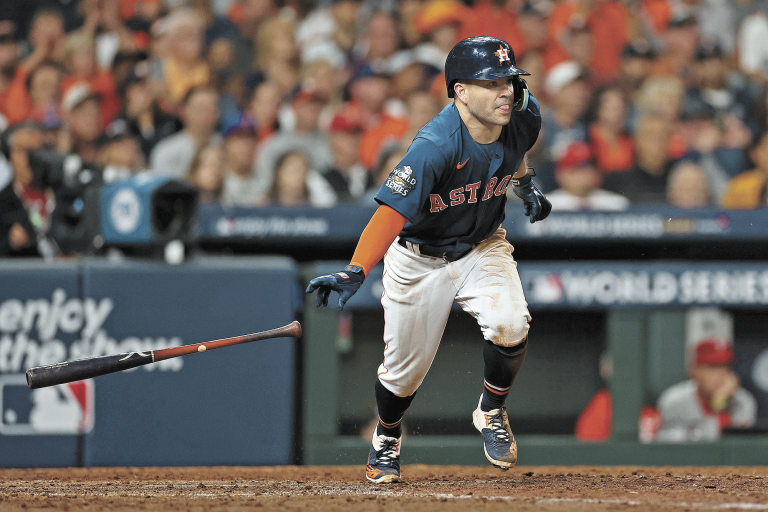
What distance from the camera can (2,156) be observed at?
633 cm

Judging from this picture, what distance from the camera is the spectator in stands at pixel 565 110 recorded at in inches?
297

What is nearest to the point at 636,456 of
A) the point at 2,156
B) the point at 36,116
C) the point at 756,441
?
the point at 756,441

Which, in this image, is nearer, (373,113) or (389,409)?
(389,409)

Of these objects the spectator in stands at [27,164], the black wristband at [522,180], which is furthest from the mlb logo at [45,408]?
the black wristband at [522,180]

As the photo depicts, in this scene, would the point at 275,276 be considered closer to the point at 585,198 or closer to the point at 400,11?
the point at 585,198

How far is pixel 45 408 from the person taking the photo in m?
5.53

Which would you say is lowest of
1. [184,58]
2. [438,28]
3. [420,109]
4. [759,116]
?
[420,109]

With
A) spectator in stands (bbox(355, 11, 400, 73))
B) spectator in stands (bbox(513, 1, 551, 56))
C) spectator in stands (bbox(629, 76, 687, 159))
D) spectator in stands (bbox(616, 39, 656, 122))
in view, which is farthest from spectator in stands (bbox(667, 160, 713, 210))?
spectator in stands (bbox(355, 11, 400, 73))

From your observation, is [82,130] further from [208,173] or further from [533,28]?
[533,28]

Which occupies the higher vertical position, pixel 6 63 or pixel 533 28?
pixel 533 28

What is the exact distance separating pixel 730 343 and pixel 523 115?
2.40 metres

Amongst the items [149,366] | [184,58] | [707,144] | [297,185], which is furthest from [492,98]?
[184,58]

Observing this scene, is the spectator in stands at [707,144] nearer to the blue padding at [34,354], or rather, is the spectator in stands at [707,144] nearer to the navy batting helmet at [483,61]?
→ the navy batting helmet at [483,61]

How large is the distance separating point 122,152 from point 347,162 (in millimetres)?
1659
